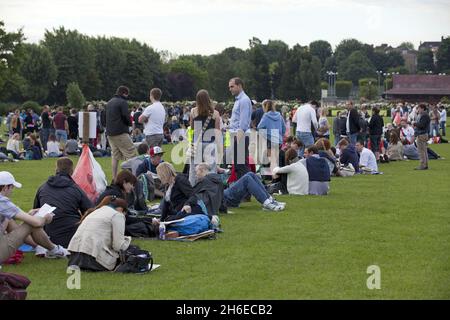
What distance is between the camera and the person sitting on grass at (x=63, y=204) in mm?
10766

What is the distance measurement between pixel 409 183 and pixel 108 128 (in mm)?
7520

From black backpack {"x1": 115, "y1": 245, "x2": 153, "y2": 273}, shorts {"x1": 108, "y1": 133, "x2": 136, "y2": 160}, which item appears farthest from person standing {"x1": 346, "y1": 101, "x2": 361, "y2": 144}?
black backpack {"x1": 115, "y1": 245, "x2": 153, "y2": 273}

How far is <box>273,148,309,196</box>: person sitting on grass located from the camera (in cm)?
1678

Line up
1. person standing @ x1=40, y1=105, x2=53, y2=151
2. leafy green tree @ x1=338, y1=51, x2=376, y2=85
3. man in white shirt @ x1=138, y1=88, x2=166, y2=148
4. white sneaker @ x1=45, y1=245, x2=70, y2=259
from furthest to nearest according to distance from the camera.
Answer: leafy green tree @ x1=338, y1=51, x2=376, y2=85 → person standing @ x1=40, y1=105, x2=53, y2=151 → man in white shirt @ x1=138, y1=88, x2=166, y2=148 → white sneaker @ x1=45, y1=245, x2=70, y2=259

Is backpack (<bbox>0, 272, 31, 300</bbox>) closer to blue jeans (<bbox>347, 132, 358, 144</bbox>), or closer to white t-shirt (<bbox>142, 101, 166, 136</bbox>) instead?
white t-shirt (<bbox>142, 101, 166, 136</bbox>)

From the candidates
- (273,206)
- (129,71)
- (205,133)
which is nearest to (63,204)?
(205,133)

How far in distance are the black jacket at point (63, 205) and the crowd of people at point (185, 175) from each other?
1cm

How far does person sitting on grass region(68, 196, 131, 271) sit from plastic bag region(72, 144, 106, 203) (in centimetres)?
396

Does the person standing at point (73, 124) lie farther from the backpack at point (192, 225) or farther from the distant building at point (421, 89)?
the distant building at point (421, 89)

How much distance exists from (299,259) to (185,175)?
3.79 metres

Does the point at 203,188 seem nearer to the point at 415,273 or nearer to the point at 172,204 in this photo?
the point at 172,204

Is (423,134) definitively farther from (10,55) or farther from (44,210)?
(10,55)

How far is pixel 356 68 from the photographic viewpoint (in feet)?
611

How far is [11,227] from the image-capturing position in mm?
10039
